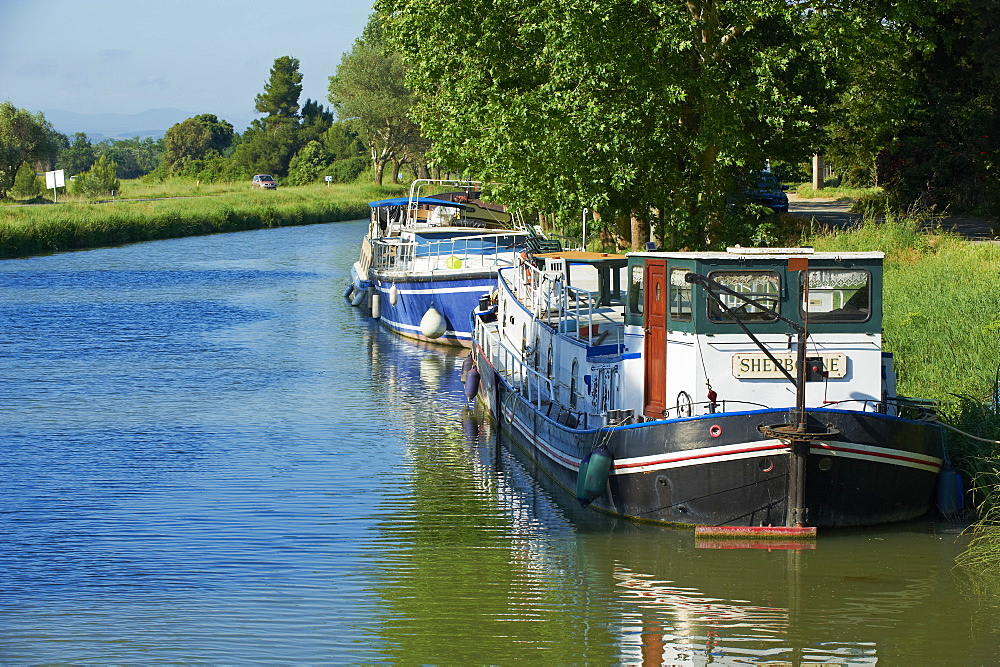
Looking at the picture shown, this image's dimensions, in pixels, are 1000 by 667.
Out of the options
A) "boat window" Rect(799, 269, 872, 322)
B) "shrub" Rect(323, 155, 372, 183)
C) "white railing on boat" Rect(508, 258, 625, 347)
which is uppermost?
"shrub" Rect(323, 155, 372, 183)

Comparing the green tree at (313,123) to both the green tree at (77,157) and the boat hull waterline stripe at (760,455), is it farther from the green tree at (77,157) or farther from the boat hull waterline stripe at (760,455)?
the boat hull waterline stripe at (760,455)

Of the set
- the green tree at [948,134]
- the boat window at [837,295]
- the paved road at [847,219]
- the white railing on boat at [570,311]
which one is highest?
the green tree at [948,134]

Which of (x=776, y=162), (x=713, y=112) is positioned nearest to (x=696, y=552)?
(x=713, y=112)

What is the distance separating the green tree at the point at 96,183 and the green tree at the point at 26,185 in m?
2.91

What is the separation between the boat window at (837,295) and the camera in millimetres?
14602

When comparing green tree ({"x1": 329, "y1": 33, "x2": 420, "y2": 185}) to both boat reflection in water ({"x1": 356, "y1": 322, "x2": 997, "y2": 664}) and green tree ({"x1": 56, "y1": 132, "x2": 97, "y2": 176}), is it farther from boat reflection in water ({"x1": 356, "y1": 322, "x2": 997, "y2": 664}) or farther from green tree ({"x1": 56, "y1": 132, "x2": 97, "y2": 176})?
boat reflection in water ({"x1": 356, "y1": 322, "x2": 997, "y2": 664})

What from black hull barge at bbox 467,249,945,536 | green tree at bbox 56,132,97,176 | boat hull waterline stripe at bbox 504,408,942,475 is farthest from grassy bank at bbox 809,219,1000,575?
green tree at bbox 56,132,97,176

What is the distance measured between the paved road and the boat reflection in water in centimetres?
1950

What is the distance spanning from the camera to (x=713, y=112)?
2684 centimetres

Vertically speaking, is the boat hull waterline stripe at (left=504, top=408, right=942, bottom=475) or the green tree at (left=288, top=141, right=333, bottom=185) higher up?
the green tree at (left=288, top=141, right=333, bottom=185)

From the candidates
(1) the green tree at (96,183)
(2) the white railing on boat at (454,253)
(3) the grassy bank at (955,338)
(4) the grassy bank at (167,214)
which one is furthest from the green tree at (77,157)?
(3) the grassy bank at (955,338)

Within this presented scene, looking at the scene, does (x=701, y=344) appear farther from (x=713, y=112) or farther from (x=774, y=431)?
(x=713, y=112)

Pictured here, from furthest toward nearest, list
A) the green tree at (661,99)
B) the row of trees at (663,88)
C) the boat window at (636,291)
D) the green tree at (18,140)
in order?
the green tree at (18,140), the row of trees at (663,88), the green tree at (661,99), the boat window at (636,291)

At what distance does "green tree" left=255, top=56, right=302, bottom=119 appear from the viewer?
160 meters
